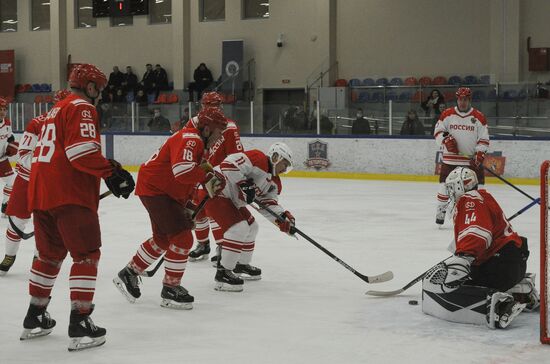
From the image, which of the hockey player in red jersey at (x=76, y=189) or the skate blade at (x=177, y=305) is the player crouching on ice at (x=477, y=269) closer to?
the skate blade at (x=177, y=305)

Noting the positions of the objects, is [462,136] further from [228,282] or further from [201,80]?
[201,80]

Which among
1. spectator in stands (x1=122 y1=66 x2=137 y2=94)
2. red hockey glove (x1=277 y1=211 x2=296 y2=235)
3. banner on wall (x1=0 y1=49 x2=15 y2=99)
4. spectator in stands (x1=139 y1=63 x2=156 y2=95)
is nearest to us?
red hockey glove (x1=277 y1=211 x2=296 y2=235)

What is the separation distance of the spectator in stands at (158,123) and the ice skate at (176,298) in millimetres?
9980

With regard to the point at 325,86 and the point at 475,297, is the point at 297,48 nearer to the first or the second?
the point at 325,86

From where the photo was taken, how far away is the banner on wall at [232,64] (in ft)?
57.9

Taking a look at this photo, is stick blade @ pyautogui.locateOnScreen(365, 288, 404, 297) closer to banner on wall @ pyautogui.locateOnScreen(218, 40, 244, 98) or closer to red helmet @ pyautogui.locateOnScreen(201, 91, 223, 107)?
red helmet @ pyautogui.locateOnScreen(201, 91, 223, 107)

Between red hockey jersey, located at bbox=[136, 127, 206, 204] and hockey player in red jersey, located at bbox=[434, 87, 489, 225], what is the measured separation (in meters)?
4.08

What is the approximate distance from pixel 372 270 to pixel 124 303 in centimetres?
180

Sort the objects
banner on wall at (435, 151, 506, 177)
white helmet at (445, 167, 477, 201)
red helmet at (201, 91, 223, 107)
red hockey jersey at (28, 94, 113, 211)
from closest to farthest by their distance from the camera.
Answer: red hockey jersey at (28, 94, 113, 211)
white helmet at (445, 167, 477, 201)
red helmet at (201, 91, 223, 107)
banner on wall at (435, 151, 506, 177)

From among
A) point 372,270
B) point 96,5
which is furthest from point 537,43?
point 372,270

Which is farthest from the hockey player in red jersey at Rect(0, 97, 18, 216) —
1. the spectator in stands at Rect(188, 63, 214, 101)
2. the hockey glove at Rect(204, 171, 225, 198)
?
the spectator in stands at Rect(188, 63, 214, 101)

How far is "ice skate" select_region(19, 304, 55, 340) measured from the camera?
3799 mm

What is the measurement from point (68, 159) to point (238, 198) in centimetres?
159

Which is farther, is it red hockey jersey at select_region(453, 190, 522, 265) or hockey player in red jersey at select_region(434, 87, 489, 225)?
hockey player in red jersey at select_region(434, 87, 489, 225)
